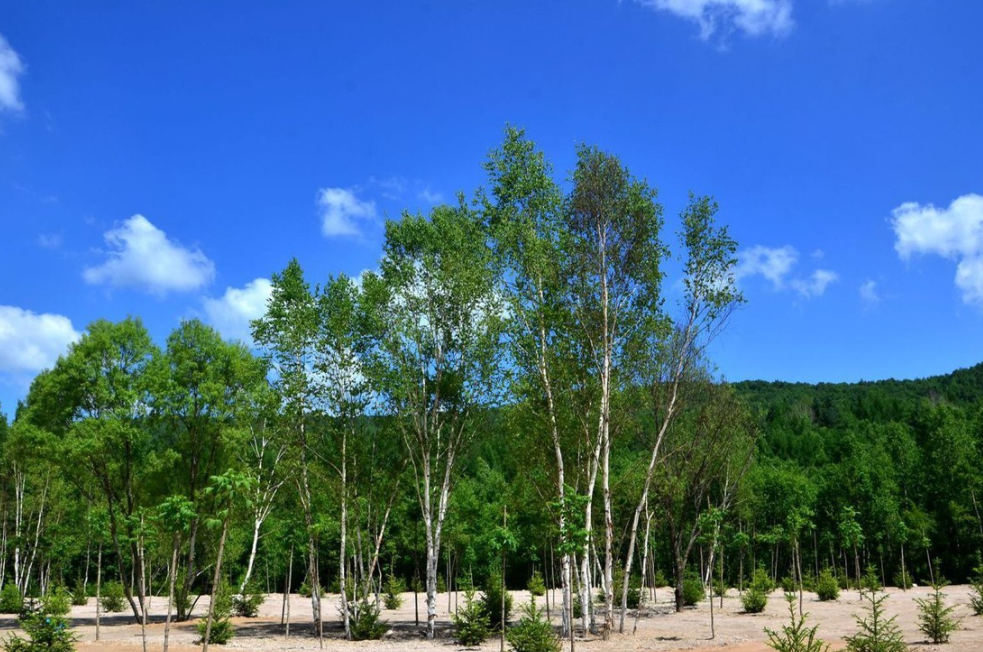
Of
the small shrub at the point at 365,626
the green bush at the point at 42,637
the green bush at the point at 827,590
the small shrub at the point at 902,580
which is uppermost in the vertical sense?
the green bush at the point at 42,637

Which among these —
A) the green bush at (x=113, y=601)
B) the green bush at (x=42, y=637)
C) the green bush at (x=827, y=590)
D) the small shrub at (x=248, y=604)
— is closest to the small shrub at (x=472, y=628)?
the green bush at (x=42, y=637)

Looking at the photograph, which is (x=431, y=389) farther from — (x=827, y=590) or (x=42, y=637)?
(x=827, y=590)

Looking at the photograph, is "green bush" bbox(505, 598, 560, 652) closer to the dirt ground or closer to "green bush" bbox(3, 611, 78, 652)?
the dirt ground

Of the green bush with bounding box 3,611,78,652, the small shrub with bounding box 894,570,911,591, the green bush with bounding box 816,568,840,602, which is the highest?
the green bush with bounding box 3,611,78,652

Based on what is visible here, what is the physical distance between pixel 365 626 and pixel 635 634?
Answer: 32.3ft

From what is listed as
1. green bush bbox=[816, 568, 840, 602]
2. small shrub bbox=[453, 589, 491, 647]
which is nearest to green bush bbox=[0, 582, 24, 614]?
small shrub bbox=[453, 589, 491, 647]

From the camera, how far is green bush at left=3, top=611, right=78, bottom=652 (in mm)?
16422

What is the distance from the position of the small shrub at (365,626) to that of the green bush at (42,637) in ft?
35.2

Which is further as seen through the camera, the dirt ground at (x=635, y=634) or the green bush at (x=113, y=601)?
the green bush at (x=113, y=601)

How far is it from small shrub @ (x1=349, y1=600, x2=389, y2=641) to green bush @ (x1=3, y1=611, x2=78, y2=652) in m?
10.7

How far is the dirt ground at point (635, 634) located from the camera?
2214 centimetres

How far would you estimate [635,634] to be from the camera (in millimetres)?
24734

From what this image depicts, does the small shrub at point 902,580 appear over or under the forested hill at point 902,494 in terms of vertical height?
under

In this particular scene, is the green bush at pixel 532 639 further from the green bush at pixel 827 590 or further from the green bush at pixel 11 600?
the green bush at pixel 11 600
